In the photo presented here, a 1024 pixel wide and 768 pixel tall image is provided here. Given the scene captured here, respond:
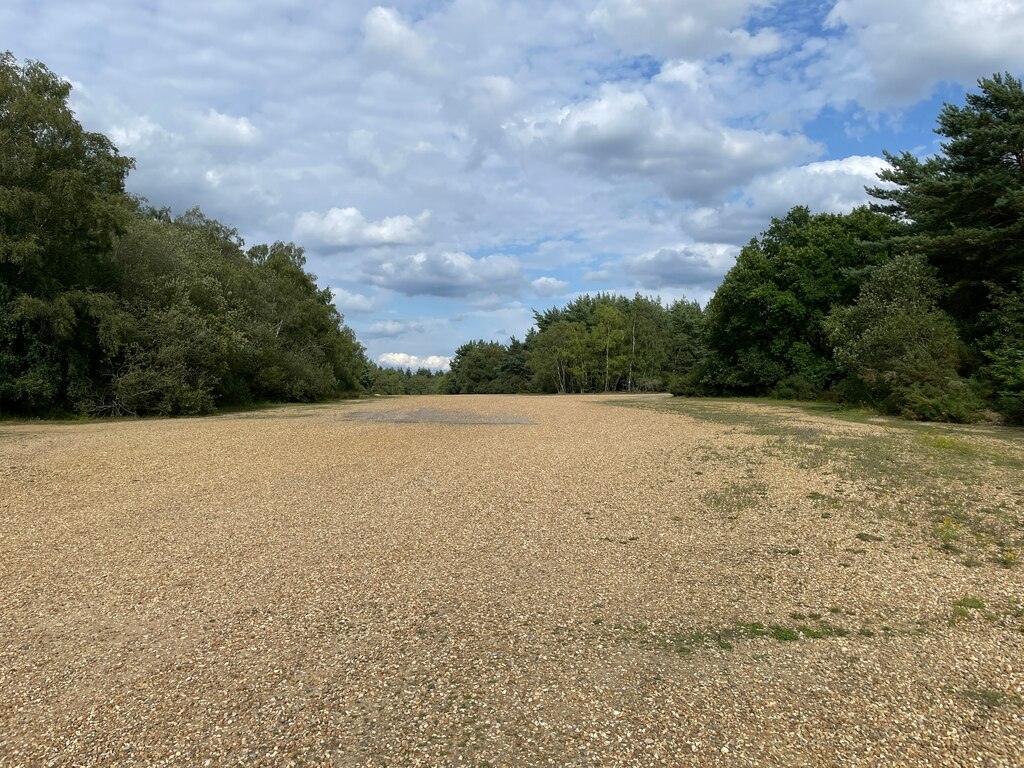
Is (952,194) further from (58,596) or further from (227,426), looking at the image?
(58,596)

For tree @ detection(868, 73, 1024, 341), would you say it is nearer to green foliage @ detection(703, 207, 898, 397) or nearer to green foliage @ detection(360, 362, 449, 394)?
green foliage @ detection(703, 207, 898, 397)

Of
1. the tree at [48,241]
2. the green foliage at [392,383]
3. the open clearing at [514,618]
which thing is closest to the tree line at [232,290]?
the tree at [48,241]

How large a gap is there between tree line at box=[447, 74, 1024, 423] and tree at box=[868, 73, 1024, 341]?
0.05 meters

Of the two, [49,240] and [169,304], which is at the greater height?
[49,240]

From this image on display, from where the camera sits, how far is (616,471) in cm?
1081

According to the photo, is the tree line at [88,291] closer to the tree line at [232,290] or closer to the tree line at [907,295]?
the tree line at [232,290]

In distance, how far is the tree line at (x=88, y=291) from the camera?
18.5m

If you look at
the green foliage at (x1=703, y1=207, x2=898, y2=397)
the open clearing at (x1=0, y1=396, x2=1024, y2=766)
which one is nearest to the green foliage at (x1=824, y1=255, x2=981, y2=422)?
the green foliage at (x1=703, y1=207, x2=898, y2=397)

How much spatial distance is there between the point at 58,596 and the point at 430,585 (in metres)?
2.98

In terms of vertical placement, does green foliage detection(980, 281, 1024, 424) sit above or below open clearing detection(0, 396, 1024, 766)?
above

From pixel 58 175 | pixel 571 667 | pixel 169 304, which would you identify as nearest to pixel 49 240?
→ pixel 58 175

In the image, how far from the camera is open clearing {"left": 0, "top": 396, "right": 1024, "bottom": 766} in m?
3.15

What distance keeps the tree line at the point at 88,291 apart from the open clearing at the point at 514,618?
40.1ft

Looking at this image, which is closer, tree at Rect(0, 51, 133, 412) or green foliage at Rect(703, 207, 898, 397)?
tree at Rect(0, 51, 133, 412)
